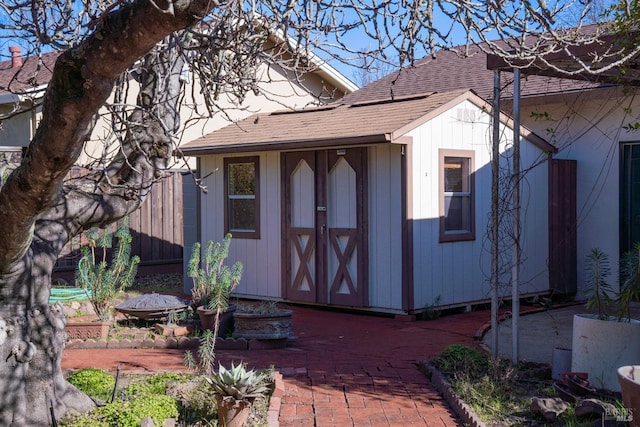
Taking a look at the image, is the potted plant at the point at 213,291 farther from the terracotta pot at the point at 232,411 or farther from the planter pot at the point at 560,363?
the planter pot at the point at 560,363

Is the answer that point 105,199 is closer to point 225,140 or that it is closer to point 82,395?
point 82,395

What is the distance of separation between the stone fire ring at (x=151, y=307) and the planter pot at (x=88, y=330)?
0.51 metres

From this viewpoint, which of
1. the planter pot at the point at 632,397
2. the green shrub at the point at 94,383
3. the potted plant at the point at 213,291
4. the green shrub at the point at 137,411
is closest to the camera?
the planter pot at the point at 632,397

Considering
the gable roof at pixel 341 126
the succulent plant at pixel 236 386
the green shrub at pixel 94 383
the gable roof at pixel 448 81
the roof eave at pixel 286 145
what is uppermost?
the gable roof at pixel 448 81

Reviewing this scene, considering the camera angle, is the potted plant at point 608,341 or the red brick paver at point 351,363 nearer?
the red brick paver at point 351,363

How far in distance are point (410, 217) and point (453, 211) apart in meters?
1.08

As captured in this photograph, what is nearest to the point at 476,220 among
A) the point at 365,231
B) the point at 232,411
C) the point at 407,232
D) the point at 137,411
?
the point at 407,232

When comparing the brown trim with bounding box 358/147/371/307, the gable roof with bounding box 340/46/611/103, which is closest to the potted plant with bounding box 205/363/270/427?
the brown trim with bounding box 358/147/371/307

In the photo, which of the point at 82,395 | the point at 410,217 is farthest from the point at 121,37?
the point at 410,217

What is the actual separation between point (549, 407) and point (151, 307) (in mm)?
5521

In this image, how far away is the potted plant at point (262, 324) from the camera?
30.7 feet

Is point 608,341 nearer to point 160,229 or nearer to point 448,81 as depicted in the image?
point 448,81

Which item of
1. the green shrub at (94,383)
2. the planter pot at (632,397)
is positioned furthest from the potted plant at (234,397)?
the planter pot at (632,397)

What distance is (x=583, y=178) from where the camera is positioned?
13.3 m
